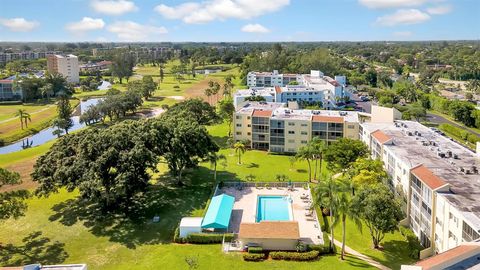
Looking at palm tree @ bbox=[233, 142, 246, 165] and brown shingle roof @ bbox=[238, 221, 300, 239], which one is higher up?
palm tree @ bbox=[233, 142, 246, 165]

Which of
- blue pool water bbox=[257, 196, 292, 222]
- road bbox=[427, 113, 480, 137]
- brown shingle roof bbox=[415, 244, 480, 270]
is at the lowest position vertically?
blue pool water bbox=[257, 196, 292, 222]

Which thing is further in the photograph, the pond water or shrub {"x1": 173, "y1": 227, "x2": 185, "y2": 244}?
the pond water

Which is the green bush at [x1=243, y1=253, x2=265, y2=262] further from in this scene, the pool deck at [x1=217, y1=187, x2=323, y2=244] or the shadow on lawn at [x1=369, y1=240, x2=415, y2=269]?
the shadow on lawn at [x1=369, y1=240, x2=415, y2=269]

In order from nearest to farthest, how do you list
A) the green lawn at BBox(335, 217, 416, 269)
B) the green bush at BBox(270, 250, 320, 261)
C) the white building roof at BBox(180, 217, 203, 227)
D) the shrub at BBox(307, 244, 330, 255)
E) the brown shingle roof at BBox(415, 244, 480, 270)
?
the brown shingle roof at BBox(415, 244, 480, 270)
the green lawn at BBox(335, 217, 416, 269)
the green bush at BBox(270, 250, 320, 261)
the shrub at BBox(307, 244, 330, 255)
the white building roof at BBox(180, 217, 203, 227)

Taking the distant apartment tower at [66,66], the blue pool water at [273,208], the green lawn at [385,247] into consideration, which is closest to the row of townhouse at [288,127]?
the blue pool water at [273,208]

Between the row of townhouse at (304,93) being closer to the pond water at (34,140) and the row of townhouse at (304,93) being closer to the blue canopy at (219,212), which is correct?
the pond water at (34,140)

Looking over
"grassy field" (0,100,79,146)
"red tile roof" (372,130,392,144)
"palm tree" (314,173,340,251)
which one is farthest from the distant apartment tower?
"palm tree" (314,173,340,251)
